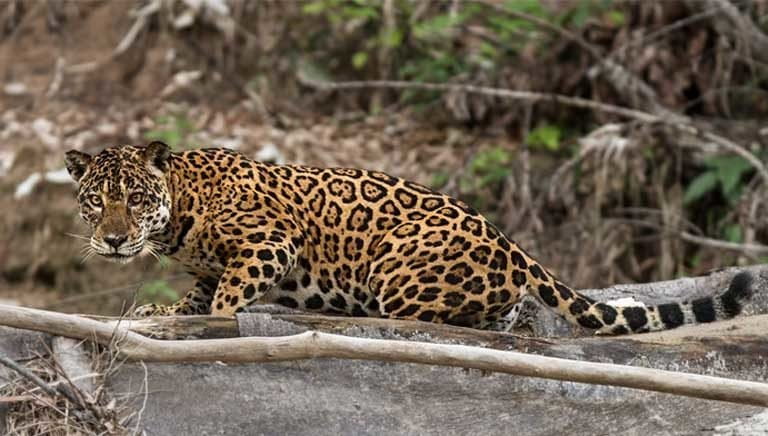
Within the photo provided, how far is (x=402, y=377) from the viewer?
773 cm

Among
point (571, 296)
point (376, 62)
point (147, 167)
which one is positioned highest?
point (376, 62)

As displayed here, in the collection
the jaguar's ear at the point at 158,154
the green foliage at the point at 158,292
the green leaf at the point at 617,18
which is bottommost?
the green foliage at the point at 158,292

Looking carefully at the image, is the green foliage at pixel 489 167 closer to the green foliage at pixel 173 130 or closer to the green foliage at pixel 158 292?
the green foliage at pixel 173 130

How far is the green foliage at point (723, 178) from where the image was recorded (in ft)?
51.1

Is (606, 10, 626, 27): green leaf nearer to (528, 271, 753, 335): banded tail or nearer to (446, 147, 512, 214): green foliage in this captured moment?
(446, 147, 512, 214): green foliage

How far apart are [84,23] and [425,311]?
39.7 feet

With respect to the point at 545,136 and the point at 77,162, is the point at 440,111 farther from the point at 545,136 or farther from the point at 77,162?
the point at 77,162

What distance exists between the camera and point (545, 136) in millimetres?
16812

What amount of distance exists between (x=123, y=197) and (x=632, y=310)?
316 cm

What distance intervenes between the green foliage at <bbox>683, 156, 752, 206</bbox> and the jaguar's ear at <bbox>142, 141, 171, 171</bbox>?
842cm

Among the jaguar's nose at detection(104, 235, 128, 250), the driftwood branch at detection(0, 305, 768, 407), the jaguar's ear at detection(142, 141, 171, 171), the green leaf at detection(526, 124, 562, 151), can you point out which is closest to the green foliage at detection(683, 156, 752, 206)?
the green leaf at detection(526, 124, 562, 151)

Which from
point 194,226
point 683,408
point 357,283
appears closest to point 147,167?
point 194,226

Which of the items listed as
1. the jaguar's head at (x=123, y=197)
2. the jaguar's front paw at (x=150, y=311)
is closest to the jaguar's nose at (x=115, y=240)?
the jaguar's head at (x=123, y=197)

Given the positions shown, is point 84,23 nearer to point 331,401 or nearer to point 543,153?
point 543,153
